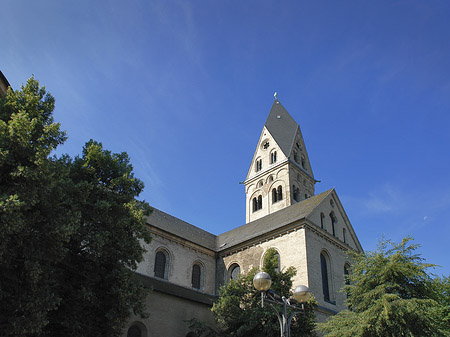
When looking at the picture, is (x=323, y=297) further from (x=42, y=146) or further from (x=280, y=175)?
(x=280, y=175)

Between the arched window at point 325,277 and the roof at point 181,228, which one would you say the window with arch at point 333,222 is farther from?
the roof at point 181,228

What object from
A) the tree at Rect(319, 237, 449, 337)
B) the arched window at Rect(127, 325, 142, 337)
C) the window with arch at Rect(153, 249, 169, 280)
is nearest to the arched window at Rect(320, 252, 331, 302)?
the tree at Rect(319, 237, 449, 337)

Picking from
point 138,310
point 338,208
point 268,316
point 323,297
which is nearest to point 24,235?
point 138,310

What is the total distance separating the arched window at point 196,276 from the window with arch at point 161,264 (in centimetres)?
240

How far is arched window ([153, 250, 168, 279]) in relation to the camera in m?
23.7

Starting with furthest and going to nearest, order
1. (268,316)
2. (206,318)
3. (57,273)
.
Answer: (206,318)
(268,316)
(57,273)

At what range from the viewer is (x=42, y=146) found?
11953mm

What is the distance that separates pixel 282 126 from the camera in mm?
49438

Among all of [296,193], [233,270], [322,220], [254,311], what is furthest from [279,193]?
[254,311]

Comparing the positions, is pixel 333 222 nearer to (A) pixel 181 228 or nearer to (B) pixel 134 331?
(A) pixel 181 228

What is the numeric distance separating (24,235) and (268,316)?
34.8ft

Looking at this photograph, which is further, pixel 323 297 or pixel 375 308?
pixel 323 297

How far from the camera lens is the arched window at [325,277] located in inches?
890

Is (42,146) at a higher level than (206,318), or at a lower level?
higher
